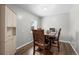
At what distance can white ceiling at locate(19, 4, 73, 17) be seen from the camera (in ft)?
7.29

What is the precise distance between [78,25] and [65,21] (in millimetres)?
350

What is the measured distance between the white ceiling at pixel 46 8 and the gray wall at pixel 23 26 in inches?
5.1

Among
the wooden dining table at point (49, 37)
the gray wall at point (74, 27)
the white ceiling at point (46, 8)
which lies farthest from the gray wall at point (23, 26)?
the gray wall at point (74, 27)

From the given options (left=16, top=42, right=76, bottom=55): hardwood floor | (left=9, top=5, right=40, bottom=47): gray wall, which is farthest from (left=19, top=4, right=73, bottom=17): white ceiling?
(left=16, top=42, right=76, bottom=55): hardwood floor

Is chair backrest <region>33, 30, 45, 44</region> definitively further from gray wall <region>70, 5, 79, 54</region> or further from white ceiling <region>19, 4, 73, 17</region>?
gray wall <region>70, 5, 79, 54</region>

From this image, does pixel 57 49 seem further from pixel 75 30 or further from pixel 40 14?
pixel 40 14

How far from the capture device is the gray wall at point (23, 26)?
7.79 ft

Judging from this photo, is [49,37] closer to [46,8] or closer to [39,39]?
[39,39]

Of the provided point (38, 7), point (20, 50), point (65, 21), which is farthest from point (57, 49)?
point (38, 7)

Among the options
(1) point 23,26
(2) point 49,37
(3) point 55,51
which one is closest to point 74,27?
(2) point 49,37

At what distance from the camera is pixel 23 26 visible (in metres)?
2.47

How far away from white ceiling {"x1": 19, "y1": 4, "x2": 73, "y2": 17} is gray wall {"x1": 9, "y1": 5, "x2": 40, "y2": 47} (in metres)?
0.13

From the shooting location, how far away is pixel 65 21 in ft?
7.96
